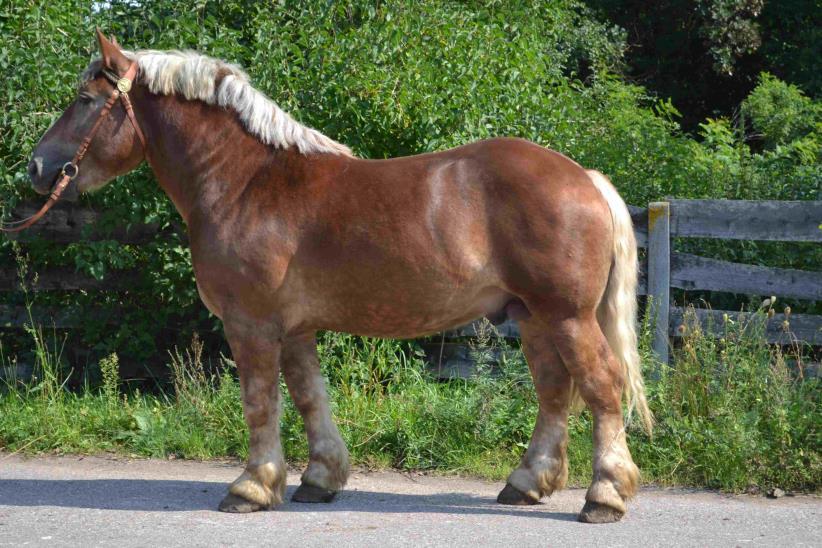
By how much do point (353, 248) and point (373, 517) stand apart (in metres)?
1.29

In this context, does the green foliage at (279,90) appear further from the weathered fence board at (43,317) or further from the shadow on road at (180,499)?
the shadow on road at (180,499)

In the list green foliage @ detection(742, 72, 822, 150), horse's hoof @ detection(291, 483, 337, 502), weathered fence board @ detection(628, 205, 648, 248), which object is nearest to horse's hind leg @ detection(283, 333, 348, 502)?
horse's hoof @ detection(291, 483, 337, 502)

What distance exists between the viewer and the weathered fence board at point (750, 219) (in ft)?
21.1

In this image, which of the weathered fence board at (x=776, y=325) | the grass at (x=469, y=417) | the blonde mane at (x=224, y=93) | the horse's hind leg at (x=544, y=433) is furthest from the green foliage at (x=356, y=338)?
the blonde mane at (x=224, y=93)

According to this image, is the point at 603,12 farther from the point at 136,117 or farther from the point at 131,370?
the point at 136,117

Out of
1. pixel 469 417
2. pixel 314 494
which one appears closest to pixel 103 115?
pixel 314 494

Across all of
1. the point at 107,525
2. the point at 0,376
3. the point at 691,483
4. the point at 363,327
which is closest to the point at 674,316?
the point at 691,483

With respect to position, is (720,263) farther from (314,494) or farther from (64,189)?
(64,189)

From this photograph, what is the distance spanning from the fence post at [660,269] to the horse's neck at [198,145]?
9.08 ft

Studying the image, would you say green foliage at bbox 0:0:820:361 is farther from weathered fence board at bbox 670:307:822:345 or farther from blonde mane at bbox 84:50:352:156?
blonde mane at bbox 84:50:352:156

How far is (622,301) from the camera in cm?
502

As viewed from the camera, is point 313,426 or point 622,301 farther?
point 313,426

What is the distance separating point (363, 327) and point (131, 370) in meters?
3.20

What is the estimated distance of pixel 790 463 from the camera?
539cm
